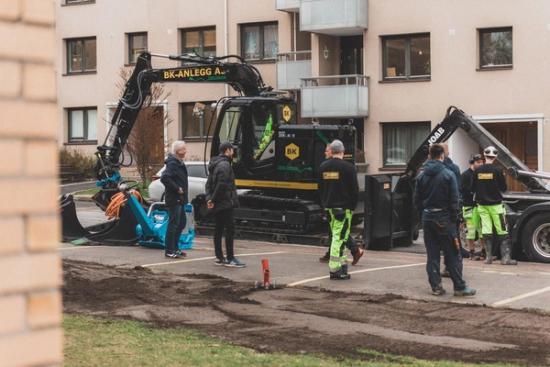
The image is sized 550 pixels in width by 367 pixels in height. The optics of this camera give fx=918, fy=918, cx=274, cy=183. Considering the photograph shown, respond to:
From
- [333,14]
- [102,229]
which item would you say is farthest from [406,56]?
[102,229]

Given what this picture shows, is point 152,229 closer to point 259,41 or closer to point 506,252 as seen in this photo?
point 506,252

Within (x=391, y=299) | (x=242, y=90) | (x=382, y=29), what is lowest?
(x=391, y=299)

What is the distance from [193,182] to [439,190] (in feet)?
36.6

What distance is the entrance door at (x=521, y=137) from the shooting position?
31641mm

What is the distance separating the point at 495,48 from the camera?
31562 mm

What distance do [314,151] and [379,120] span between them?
14950 mm

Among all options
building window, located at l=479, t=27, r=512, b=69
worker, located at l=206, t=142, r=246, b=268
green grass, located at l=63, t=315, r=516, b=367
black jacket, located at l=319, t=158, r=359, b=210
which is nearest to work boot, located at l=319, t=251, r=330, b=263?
worker, located at l=206, t=142, r=246, b=268

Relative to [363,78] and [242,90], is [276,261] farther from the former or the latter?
[363,78]

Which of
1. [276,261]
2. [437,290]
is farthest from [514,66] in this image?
[437,290]

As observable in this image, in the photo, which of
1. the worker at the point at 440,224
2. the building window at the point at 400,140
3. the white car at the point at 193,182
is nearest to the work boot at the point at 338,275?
the worker at the point at 440,224

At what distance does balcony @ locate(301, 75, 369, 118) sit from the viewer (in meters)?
33.2

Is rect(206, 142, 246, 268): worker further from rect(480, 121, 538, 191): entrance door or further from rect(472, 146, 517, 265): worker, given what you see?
rect(480, 121, 538, 191): entrance door

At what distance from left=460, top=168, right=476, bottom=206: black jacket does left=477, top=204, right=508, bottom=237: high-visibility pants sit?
1.01 meters

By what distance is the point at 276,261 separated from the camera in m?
15.1
